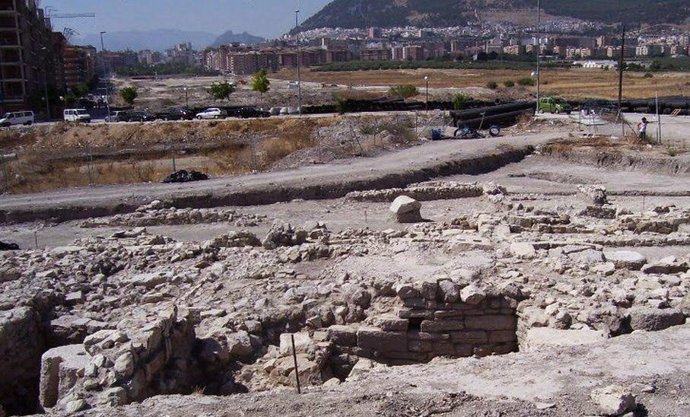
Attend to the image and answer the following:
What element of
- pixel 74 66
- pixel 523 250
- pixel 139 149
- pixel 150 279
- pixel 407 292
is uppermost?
pixel 74 66

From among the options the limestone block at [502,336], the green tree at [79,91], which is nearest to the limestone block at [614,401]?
the limestone block at [502,336]

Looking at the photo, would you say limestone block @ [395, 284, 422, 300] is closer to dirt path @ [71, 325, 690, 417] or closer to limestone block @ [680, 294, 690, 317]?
dirt path @ [71, 325, 690, 417]

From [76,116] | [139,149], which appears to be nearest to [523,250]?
[139,149]

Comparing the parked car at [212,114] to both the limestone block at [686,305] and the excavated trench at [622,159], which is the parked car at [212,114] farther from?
the limestone block at [686,305]

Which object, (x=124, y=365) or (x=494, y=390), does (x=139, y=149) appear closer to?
(x=124, y=365)

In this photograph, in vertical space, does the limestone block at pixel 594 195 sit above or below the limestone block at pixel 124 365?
below

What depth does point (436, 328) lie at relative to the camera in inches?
418

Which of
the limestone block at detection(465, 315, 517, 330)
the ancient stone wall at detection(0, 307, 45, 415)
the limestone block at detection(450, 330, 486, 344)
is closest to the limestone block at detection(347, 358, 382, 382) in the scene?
the limestone block at detection(450, 330, 486, 344)

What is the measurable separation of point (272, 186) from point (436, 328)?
14724 millimetres

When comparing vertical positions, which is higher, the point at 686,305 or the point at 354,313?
the point at 686,305

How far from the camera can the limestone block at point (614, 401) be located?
6820 mm

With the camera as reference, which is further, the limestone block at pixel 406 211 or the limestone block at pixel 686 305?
the limestone block at pixel 406 211

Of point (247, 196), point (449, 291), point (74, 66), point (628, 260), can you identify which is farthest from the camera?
point (74, 66)

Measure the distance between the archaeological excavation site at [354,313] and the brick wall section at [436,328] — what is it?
2 centimetres
